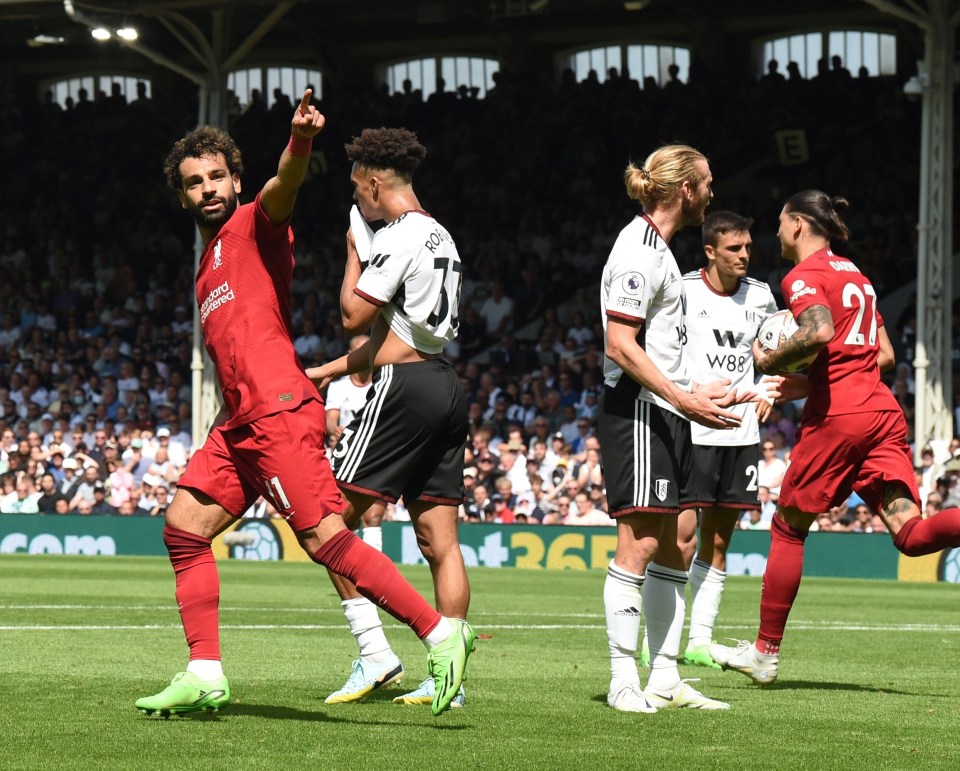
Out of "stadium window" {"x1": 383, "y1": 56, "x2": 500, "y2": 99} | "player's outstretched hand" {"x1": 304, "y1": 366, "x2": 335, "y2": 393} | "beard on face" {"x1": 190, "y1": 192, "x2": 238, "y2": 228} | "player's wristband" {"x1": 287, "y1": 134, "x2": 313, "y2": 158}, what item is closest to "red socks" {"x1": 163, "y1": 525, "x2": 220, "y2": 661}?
"player's outstretched hand" {"x1": 304, "y1": 366, "x2": 335, "y2": 393}

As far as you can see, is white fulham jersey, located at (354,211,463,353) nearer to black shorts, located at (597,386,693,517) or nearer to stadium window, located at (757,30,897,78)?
black shorts, located at (597,386,693,517)

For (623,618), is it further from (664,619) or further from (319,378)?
(319,378)

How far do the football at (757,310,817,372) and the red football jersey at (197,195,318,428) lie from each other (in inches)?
97.3

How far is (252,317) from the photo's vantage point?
5.97 m

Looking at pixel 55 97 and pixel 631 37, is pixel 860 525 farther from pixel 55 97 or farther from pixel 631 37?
pixel 55 97

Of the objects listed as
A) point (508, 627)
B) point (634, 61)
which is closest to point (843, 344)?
point (508, 627)

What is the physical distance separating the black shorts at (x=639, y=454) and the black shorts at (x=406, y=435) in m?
0.61

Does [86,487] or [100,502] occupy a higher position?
[86,487]

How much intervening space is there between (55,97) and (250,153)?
882cm

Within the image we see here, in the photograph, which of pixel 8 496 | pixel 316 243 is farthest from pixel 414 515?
pixel 316 243

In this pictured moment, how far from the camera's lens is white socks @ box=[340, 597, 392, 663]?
667 centimetres

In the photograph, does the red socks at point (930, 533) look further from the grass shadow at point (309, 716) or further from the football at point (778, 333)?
the grass shadow at point (309, 716)

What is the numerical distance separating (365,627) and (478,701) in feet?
1.87

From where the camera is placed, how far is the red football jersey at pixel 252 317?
19.4 feet
